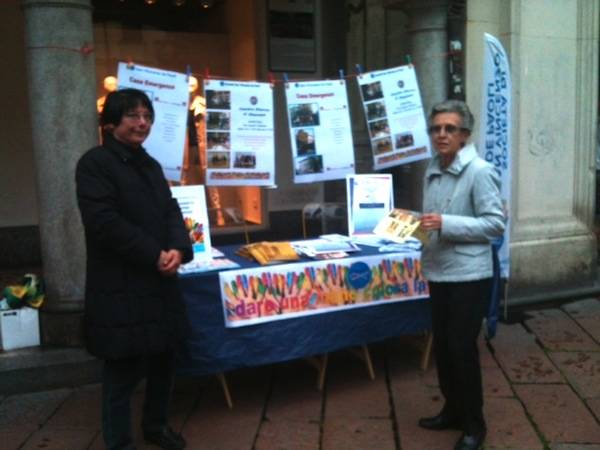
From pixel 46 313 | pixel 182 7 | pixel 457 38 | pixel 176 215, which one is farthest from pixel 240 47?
pixel 176 215

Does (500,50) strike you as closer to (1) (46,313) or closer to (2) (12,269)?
(1) (46,313)

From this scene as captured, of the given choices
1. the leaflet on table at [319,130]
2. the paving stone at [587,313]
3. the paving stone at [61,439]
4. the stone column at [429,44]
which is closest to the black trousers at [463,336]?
the leaflet on table at [319,130]

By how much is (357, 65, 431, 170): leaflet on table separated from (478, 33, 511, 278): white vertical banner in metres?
0.46

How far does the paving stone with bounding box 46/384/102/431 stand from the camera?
390cm

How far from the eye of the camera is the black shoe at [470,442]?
11.3ft

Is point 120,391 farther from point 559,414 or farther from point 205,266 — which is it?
point 559,414

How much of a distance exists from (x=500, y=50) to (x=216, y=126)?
2.26 m

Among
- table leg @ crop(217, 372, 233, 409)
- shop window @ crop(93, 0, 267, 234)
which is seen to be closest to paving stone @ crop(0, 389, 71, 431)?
table leg @ crop(217, 372, 233, 409)

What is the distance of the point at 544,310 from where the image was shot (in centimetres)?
613

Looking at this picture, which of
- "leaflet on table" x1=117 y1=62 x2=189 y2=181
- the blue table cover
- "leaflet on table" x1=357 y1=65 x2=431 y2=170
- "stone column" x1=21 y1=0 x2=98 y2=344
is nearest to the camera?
the blue table cover

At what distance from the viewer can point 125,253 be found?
3023 mm

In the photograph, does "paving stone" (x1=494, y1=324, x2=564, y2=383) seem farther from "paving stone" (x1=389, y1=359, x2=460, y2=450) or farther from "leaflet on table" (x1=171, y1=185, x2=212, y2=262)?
"leaflet on table" (x1=171, y1=185, x2=212, y2=262)

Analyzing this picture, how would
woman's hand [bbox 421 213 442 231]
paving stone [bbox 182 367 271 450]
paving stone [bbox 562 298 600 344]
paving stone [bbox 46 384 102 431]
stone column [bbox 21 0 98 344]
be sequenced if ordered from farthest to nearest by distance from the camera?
1. paving stone [bbox 562 298 600 344]
2. stone column [bbox 21 0 98 344]
3. paving stone [bbox 46 384 102 431]
4. paving stone [bbox 182 367 271 450]
5. woman's hand [bbox 421 213 442 231]

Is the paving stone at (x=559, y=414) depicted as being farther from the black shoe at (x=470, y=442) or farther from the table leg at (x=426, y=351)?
the table leg at (x=426, y=351)
